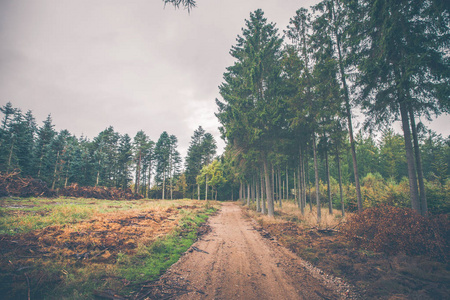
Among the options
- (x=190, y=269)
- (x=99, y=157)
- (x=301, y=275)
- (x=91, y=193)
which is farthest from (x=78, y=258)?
(x=99, y=157)

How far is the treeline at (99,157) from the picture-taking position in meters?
30.5

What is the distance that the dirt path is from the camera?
4043mm

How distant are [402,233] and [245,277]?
5927 mm

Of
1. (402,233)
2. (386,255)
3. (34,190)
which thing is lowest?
(386,255)

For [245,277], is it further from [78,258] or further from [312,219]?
[312,219]

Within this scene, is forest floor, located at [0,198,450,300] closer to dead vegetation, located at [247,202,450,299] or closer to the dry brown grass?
dead vegetation, located at [247,202,450,299]

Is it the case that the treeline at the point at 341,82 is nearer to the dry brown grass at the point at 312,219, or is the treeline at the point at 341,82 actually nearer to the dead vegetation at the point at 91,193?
the dry brown grass at the point at 312,219

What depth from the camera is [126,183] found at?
44.9 meters

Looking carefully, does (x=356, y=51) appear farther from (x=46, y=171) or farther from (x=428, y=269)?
(x=46, y=171)

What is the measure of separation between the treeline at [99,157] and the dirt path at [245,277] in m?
37.6

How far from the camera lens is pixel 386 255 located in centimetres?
568

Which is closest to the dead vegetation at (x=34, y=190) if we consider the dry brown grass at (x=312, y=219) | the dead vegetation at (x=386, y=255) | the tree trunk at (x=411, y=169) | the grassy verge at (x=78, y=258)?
the grassy verge at (x=78, y=258)

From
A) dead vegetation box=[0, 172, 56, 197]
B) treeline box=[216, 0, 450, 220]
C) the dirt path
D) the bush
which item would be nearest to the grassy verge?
the dirt path

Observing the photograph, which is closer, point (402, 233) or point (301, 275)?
point (301, 275)
